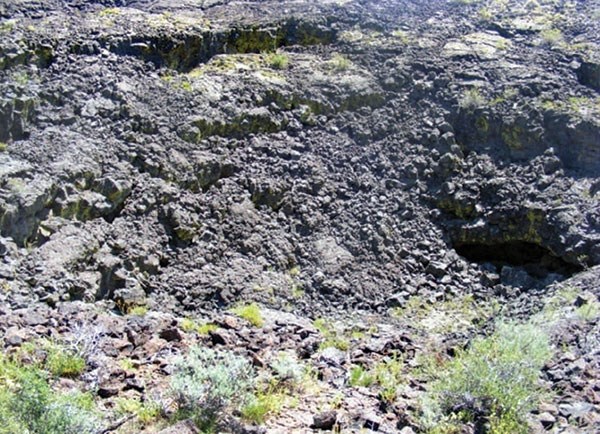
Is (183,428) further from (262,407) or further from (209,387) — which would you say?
(262,407)

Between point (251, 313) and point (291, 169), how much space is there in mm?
3128

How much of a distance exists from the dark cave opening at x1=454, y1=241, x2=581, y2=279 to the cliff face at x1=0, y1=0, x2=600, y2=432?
3 centimetres

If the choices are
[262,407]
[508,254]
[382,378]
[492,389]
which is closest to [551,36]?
[508,254]

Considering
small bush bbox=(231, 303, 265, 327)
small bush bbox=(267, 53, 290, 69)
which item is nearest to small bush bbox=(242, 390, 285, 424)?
small bush bbox=(231, 303, 265, 327)

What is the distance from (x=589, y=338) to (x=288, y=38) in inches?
307

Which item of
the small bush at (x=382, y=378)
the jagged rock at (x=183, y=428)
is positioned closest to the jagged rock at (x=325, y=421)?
the small bush at (x=382, y=378)

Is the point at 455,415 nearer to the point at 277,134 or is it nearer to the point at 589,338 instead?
the point at 589,338

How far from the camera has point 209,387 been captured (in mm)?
5035

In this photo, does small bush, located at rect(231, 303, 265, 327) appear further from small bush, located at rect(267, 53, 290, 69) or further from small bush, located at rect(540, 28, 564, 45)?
small bush, located at rect(540, 28, 564, 45)

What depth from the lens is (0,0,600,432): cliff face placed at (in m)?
7.73

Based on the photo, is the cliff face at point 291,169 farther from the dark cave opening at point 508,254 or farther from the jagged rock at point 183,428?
the jagged rock at point 183,428

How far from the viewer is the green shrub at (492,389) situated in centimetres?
513

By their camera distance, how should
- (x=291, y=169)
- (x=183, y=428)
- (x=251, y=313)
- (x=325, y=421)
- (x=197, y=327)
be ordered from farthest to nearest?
1. (x=291, y=169)
2. (x=251, y=313)
3. (x=197, y=327)
4. (x=325, y=421)
5. (x=183, y=428)

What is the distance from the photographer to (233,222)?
9211mm
